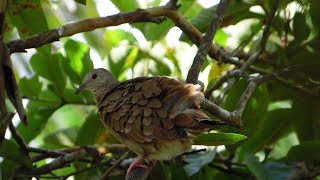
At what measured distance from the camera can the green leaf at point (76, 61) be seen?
5254 millimetres

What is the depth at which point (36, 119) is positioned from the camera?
206 inches

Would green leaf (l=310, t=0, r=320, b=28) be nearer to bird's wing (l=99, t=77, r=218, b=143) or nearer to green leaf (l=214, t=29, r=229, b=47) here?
green leaf (l=214, t=29, r=229, b=47)

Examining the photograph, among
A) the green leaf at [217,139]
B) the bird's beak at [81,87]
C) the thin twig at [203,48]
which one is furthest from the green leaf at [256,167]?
the bird's beak at [81,87]

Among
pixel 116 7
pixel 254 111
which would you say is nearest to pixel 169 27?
pixel 116 7

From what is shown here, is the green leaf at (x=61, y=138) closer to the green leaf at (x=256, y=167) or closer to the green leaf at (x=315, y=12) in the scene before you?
the green leaf at (x=256, y=167)

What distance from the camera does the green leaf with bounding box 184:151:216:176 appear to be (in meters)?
4.47

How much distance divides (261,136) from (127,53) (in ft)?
4.03

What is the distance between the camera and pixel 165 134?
12.4ft

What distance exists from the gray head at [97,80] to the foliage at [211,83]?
15cm

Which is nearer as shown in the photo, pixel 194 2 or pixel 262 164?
pixel 262 164

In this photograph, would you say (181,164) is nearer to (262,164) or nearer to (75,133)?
(262,164)

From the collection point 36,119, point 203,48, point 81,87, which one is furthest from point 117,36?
point 203,48

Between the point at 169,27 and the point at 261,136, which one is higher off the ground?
the point at 169,27

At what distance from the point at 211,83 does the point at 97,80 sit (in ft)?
2.92
